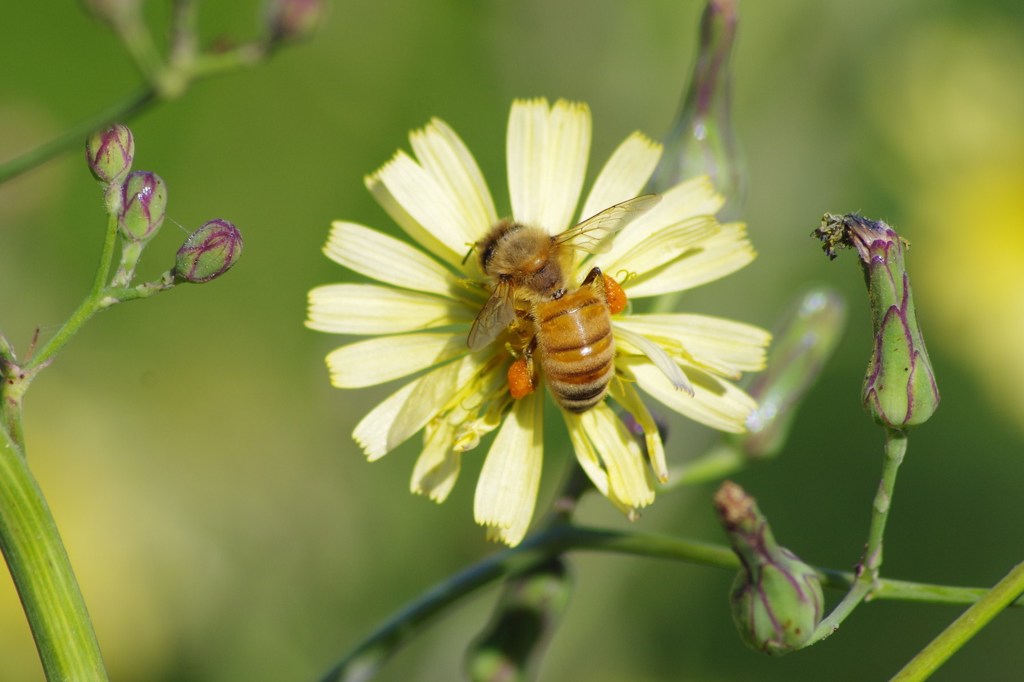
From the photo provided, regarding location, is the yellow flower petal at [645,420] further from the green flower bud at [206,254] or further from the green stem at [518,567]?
the green flower bud at [206,254]

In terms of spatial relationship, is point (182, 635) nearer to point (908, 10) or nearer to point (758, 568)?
point (758, 568)

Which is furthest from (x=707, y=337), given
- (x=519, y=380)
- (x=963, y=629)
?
(x=963, y=629)

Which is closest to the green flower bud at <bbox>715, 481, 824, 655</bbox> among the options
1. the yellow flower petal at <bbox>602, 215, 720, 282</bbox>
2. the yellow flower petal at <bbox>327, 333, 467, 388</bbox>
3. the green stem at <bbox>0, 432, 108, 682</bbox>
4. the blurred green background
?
the yellow flower petal at <bbox>602, 215, 720, 282</bbox>

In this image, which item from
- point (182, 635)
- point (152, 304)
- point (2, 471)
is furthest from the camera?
point (152, 304)

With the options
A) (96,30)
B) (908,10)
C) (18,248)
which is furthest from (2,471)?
(908,10)

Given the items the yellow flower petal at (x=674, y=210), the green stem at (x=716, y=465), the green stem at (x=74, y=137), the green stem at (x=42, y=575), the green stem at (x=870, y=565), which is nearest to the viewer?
the green stem at (x=42, y=575)

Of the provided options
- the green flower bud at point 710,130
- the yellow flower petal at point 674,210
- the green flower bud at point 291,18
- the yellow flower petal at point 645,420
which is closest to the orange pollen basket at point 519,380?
the yellow flower petal at point 645,420
